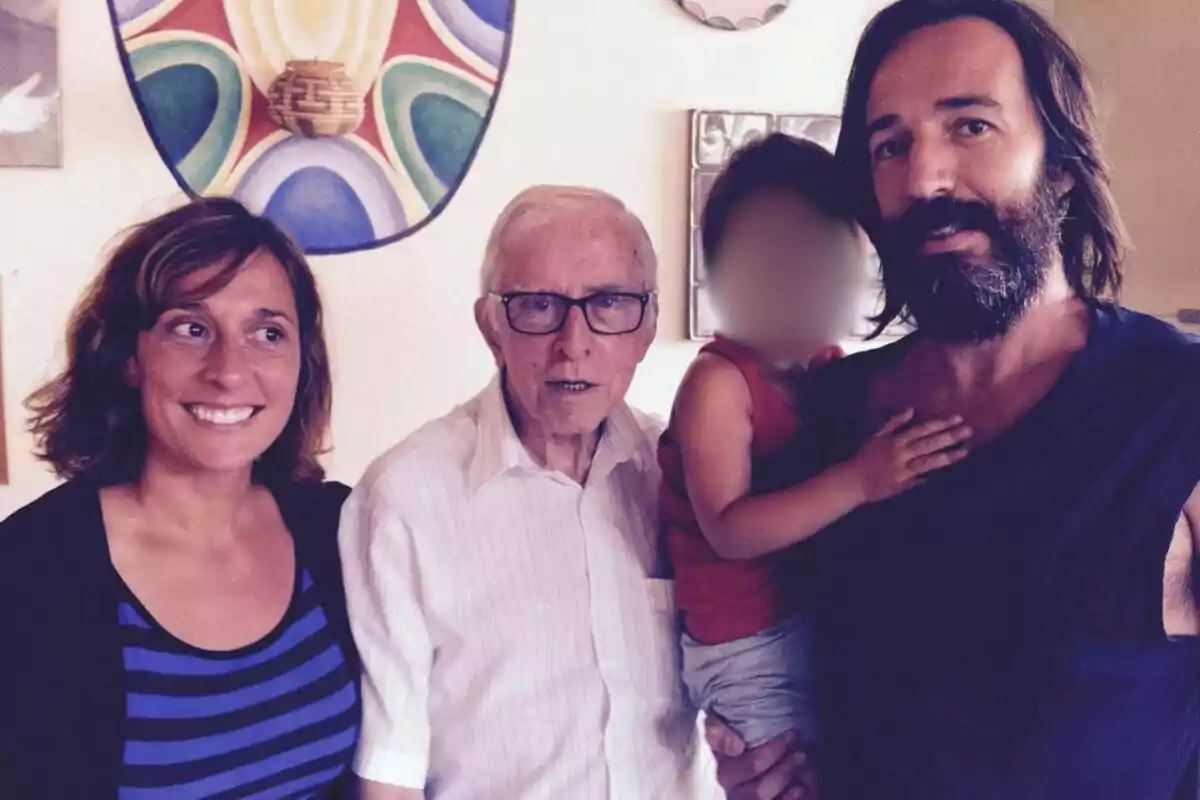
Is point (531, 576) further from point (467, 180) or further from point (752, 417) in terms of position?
point (467, 180)

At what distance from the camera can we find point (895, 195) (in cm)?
106

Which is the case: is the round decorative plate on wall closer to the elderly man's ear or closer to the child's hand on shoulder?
the elderly man's ear

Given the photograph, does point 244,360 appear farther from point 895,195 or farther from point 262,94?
point 262,94

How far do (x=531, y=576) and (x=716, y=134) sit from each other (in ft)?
5.37

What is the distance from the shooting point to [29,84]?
87.7 inches

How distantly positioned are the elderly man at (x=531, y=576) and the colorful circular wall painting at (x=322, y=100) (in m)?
1.21

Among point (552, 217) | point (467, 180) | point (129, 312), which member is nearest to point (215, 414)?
point (129, 312)

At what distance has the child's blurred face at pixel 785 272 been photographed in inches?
46.8

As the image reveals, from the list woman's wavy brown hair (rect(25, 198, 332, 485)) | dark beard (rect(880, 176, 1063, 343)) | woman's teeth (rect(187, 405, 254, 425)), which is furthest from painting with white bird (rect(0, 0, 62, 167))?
dark beard (rect(880, 176, 1063, 343))

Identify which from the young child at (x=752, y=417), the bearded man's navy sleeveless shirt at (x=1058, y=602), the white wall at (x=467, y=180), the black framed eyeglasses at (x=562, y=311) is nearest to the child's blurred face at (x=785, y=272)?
the young child at (x=752, y=417)

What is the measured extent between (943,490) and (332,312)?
5.59 feet

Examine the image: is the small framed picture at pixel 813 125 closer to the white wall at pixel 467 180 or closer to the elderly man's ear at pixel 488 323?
the white wall at pixel 467 180

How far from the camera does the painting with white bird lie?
221 centimetres

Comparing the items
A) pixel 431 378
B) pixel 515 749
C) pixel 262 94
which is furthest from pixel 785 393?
pixel 262 94
